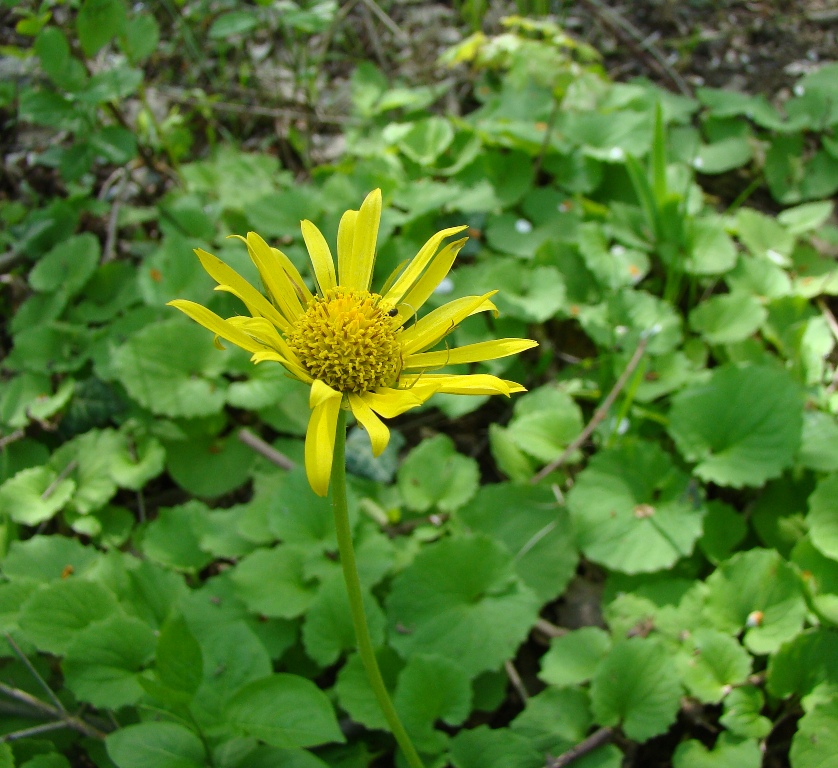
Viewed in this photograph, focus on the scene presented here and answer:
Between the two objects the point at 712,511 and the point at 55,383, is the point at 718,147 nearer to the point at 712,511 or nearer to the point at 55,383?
the point at 712,511

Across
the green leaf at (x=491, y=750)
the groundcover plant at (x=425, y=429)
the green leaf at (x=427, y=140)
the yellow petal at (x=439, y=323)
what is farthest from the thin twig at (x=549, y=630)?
the green leaf at (x=427, y=140)

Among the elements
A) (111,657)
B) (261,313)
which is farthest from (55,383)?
(261,313)

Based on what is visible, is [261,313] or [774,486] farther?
[774,486]

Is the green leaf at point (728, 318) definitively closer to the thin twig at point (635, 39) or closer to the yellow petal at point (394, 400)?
the yellow petal at point (394, 400)

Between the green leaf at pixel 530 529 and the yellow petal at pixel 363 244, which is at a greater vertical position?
the yellow petal at pixel 363 244

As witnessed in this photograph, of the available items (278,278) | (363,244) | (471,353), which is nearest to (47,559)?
(278,278)

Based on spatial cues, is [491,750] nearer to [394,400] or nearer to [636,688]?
[636,688]
